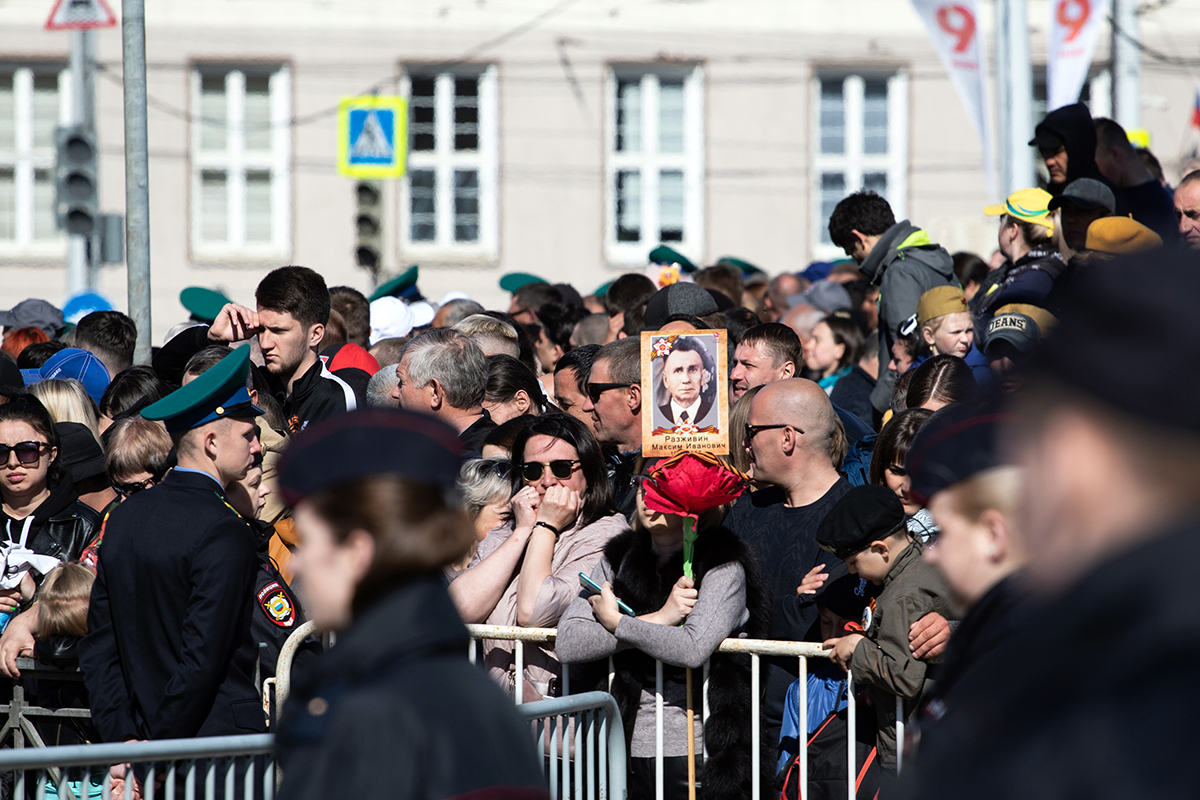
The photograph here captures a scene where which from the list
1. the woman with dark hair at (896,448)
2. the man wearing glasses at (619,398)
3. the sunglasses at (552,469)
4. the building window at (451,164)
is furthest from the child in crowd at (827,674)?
the building window at (451,164)

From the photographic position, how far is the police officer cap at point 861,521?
402 cm

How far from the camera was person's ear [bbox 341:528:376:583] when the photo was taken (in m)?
1.97

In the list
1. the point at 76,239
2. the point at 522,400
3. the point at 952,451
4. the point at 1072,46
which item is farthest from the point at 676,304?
the point at 76,239

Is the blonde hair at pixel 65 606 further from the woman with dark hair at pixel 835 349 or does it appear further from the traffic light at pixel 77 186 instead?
the traffic light at pixel 77 186

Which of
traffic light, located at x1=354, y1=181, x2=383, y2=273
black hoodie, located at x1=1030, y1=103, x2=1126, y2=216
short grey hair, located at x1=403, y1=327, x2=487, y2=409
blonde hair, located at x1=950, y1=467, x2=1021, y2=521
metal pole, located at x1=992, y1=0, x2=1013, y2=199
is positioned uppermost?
metal pole, located at x1=992, y1=0, x2=1013, y2=199

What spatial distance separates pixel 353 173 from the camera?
1603 cm

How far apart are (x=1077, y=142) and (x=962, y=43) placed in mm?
6178

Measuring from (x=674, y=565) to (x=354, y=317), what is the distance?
13.2ft

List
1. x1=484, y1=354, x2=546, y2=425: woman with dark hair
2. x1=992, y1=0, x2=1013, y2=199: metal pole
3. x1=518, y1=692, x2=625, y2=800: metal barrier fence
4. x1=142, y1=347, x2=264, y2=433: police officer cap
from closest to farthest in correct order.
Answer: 1. x1=518, y1=692, x2=625, y2=800: metal barrier fence
2. x1=142, y1=347, x2=264, y2=433: police officer cap
3. x1=484, y1=354, x2=546, y2=425: woman with dark hair
4. x1=992, y1=0, x2=1013, y2=199: metal pole

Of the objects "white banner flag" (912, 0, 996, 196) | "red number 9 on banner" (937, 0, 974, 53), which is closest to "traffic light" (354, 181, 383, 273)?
"white banner flag" (912, 0, 996, 196)

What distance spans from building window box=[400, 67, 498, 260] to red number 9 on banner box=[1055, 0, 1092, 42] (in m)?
9.63

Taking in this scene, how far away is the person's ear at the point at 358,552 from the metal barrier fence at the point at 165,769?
56.6 inches

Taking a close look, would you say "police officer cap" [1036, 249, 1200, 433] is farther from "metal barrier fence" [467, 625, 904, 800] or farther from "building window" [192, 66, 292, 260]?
"building window" [192, 66, 292, 260]

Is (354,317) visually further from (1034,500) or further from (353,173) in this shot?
(353,173)
